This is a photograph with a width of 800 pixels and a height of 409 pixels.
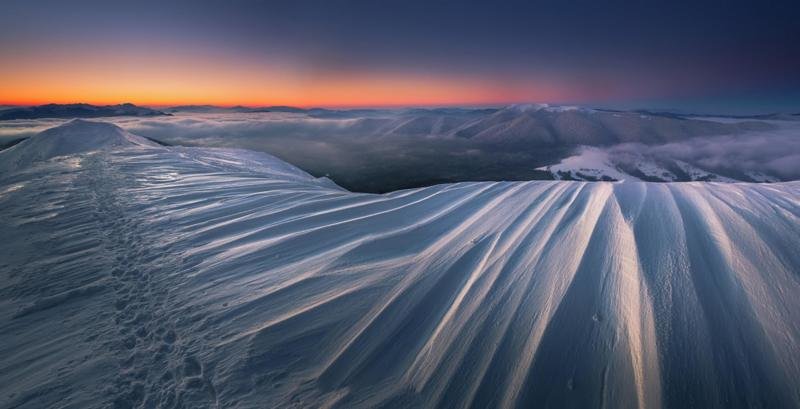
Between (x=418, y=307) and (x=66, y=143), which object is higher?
(x=66, y=143)

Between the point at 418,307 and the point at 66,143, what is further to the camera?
the point at 66,143

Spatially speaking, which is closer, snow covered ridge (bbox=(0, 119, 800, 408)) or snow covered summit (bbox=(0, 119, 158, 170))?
snow covered ridge (bbox=(0, 119, 800, 408))

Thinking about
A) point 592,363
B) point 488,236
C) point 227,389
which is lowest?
point 227,389

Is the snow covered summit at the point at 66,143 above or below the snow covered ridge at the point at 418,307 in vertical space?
above

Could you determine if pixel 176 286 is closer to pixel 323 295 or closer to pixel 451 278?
pixel 323 295

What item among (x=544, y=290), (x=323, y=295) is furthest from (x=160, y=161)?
(x=544, y=290)

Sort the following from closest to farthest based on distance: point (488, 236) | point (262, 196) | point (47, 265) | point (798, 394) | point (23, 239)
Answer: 1. point (798, 394)
2. point (47, 265)
3. point (488, 236)
4. point (23, 239)
5. point (262, 196)

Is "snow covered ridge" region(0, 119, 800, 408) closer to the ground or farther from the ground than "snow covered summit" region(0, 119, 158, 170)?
closer to the ground

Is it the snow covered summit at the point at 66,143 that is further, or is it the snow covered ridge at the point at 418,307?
the snow covered summit at the point at 66,143
